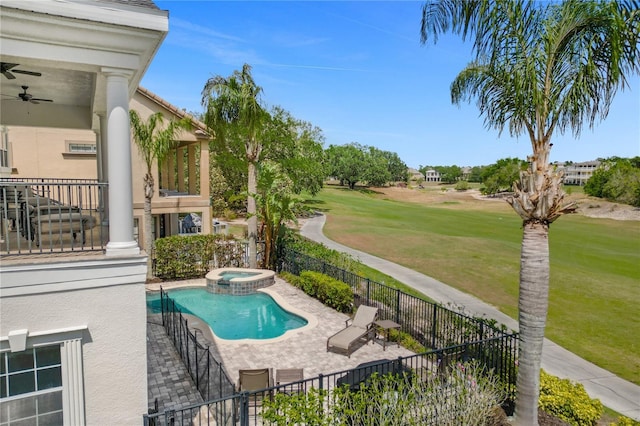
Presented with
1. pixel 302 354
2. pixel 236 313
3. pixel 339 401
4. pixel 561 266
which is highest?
pixel 339 401

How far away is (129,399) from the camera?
5672 mm


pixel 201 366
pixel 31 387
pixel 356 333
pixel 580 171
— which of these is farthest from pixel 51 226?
pixel 580 171

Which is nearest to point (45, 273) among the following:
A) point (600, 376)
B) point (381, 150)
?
point (600, 376)

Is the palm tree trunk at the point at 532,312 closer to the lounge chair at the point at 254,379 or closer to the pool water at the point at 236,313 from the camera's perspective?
the lounge chair at the point at 254,379

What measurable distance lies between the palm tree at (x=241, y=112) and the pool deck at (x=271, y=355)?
28.2ft

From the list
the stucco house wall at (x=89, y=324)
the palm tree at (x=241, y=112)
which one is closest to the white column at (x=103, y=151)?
the stucco house wall at (x=89, y=324)

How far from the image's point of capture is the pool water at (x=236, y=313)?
567 inches

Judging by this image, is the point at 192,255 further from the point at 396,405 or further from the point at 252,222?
the point at 396,405

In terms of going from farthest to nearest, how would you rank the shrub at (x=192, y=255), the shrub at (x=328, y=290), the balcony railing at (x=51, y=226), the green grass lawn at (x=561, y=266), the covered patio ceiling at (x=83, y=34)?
the shrub at (x=192, y=255)
the shrub at (x=328, y=290)
the green grass lawn at (x=561, y=266)
the balcony railing at (x=51, y=226)
the covered patio ceiling at (x=83, y=34)

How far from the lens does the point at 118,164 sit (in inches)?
215

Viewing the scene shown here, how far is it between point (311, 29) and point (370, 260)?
16.9 m

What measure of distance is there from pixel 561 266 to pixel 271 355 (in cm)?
2439

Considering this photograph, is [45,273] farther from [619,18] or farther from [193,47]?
[193,47]

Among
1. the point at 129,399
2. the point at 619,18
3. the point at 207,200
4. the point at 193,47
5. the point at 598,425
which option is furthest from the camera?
the point at 207,200
